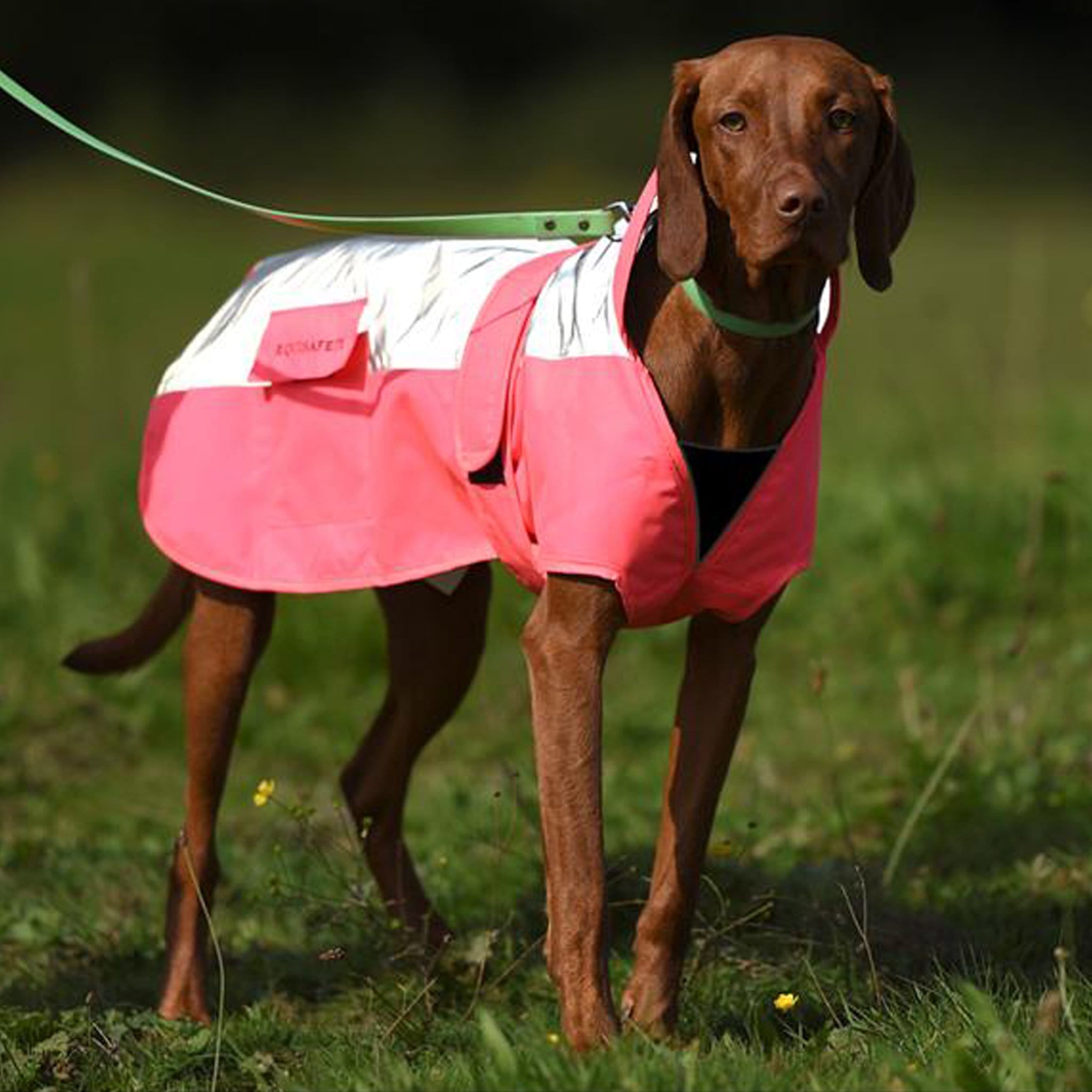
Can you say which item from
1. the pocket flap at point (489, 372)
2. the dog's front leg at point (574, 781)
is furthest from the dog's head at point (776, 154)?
the dog's front leg at point (574, 781)

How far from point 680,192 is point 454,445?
2.25 feet

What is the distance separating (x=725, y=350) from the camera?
3705 mm

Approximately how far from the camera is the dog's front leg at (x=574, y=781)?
12.0ft

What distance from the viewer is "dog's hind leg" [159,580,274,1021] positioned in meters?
4.40

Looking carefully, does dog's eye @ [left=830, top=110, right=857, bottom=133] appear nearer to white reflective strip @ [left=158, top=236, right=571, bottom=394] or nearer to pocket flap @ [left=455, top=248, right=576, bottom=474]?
pocket flap @ [left=455, top=248, right=576, bottom=474]

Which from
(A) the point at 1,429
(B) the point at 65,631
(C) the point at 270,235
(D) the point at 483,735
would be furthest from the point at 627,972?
(C) the point at 270,235

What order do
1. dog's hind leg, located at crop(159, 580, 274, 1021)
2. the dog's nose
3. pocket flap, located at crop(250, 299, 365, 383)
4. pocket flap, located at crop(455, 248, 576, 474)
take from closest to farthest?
the dog's nose < pocket flap, located at crop(455, 248, 576, 474) < pocket flap, located at crop(250, 299, 365, 383) < dog's hind leg, located at crop(159, 580, 274, 1021)

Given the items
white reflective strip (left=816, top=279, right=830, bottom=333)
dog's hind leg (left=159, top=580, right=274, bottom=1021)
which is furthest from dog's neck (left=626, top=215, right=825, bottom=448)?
dog's hind leg (left=159, top=580, right=274, bottom=1021)

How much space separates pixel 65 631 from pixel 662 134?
139 inches

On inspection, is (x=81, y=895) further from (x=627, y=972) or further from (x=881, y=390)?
(x=881, y=390)

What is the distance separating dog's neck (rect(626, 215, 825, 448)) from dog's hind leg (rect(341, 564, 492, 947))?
114 cm

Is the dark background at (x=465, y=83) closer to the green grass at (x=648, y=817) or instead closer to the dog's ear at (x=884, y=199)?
the green grass at (x=648, y=817)

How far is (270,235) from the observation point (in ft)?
56.9

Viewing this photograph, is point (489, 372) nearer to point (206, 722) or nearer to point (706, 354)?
point (706, 354)
